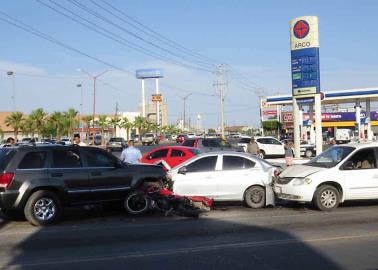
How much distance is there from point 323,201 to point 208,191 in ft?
9.29

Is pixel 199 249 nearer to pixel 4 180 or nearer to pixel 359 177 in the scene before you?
pixel 4 180

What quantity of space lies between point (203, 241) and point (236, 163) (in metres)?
4.78

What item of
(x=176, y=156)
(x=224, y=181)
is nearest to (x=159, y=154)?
(x=176, y=156)

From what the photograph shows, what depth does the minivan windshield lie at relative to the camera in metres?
13.1

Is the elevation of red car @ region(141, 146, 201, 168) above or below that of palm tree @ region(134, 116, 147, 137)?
below

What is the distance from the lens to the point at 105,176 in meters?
12.1

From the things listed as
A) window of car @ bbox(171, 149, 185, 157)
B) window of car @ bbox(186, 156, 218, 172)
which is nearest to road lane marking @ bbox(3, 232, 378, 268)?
window of car @ bbox(186, 156, 218, 172)

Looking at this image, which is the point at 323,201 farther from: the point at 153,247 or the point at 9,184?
the point at 9,184

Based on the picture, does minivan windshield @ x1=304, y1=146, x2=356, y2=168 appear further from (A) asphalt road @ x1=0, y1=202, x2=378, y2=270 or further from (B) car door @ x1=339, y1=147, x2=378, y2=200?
(A) asphalt road @ x1=0, y1=202, x2=378, y2=270

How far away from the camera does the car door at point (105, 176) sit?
11.9 m

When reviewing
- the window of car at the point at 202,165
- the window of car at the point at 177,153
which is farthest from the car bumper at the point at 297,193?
the window of car at the point at 177,153

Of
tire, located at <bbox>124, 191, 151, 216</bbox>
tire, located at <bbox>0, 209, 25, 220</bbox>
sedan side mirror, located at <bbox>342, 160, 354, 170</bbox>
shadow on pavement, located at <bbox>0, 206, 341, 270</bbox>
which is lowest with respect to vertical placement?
shadow on pavement, located at <bbox>0, 206, 341, 270</bbox>

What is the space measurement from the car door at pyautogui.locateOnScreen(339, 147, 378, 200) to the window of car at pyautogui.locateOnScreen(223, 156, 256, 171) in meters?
2.30

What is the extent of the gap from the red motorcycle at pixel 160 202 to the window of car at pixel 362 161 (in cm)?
362
